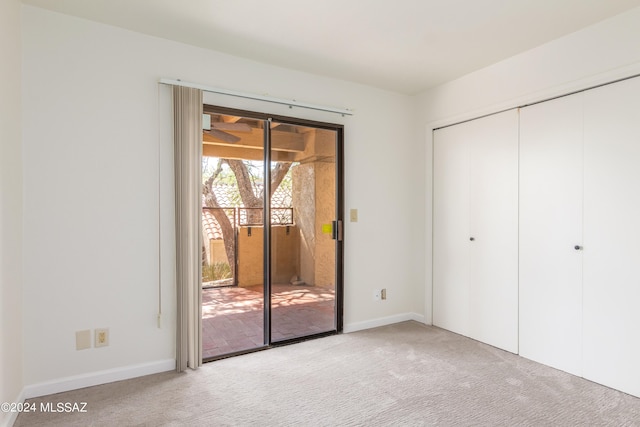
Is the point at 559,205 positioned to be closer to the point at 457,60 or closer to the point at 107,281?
the point at 457,60

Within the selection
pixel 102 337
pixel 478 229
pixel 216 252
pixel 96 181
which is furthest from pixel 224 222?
pixel 478 229

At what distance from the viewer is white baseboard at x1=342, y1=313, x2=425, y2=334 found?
371cm

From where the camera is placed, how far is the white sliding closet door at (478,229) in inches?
126

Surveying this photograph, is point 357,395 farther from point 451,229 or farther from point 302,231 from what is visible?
point 451,229

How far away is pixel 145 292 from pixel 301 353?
1.37 m

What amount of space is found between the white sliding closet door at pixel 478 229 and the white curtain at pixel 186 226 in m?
2.50

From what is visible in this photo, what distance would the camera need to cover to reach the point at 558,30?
2656 mm

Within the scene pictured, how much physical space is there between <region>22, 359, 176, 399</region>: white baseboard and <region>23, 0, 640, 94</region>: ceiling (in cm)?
249

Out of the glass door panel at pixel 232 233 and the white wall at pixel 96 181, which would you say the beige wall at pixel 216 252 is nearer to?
the glass door panel at pixel 232 233

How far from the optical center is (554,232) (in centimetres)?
286

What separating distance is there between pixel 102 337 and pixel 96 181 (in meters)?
1.12

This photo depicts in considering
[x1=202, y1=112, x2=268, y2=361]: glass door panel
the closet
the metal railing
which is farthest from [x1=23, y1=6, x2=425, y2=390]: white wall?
the closet

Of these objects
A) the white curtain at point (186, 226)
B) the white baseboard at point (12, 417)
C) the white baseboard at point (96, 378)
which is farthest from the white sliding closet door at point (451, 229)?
the white baseboard at point (12, 417)

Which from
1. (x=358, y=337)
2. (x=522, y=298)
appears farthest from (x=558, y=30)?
(x=358, y=337)
